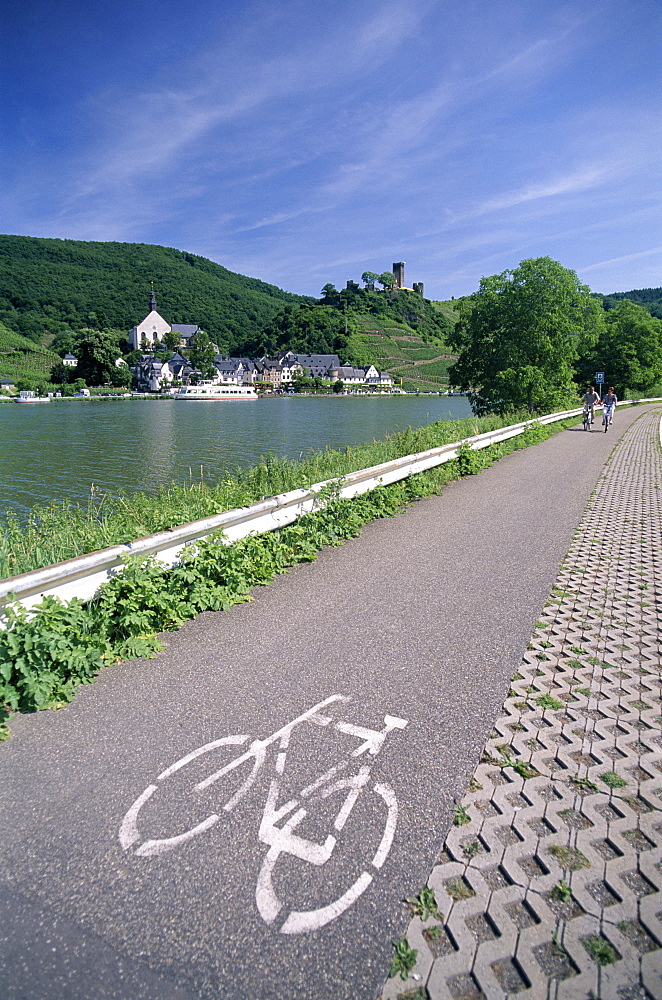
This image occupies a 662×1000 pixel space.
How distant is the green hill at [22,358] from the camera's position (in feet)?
381

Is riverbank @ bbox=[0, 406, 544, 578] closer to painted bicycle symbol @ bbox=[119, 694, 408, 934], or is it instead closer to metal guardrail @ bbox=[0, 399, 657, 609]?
metal guardrail @ bbox=[0, 399, 657, 609]

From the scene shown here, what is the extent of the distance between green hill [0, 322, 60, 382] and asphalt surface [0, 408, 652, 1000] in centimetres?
12376

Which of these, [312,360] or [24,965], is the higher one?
[312,360]

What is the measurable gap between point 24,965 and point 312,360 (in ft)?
578

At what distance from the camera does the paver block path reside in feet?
6.46

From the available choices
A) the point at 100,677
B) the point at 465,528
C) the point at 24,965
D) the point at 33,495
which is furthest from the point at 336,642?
the point at 33,495

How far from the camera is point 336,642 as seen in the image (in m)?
4.34

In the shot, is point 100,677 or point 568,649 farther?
point 568,649

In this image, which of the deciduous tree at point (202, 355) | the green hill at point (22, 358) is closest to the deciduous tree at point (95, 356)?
the green hill at point (22, 358)

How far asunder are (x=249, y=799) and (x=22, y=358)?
148323 mm

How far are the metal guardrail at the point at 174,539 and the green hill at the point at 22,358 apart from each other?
4730 inches

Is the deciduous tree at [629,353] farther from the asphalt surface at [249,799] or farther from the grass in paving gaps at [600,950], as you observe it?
the grass in paving gaps at [600,950]

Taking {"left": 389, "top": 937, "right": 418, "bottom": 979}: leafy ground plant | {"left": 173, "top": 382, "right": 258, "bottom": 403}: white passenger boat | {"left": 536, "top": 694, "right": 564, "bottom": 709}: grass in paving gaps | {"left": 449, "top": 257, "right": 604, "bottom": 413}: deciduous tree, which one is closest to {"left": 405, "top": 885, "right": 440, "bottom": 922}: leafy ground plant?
{"left": 389, "top": 937, "right": 418, "bottom": 979}: leafy ground plant

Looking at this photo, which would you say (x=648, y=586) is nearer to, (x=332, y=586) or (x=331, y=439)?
(x=332, y=586)
